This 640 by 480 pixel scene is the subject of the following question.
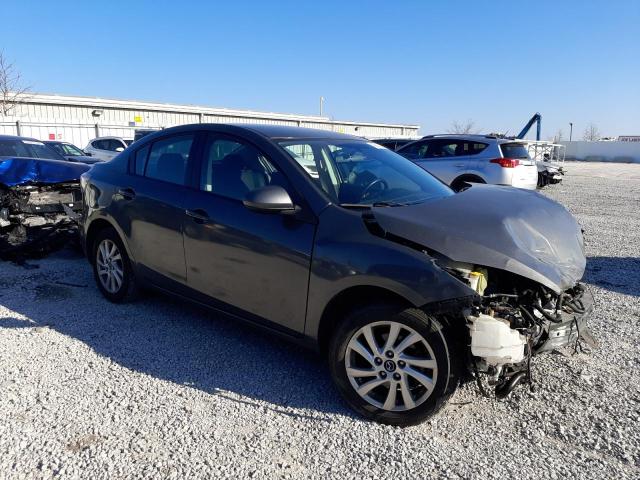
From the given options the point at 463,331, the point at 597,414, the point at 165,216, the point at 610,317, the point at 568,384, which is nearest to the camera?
the point at 463,331

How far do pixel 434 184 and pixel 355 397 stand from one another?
1.93 m

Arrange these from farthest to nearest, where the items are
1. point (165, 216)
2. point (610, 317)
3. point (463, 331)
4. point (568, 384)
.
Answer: point (610, 317) < point (165, 216) < point (568, 384) < point (463, 331)

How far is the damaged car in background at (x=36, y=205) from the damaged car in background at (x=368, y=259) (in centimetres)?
295

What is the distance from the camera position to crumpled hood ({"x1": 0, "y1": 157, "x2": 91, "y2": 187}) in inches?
259

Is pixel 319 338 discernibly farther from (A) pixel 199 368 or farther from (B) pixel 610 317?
(B) pixel 610 317

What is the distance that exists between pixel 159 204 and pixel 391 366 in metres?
2.34

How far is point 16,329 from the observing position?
415cm

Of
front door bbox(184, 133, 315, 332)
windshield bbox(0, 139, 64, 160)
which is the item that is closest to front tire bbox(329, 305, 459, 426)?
front door bbox(184, 133, 315, 332)

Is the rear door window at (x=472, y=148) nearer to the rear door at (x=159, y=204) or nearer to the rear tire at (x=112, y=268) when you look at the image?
the rear door at (x=159, y=204)

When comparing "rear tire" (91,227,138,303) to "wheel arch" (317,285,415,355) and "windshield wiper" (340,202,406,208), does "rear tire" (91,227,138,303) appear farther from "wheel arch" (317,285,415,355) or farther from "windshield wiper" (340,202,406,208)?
"windshield wiper" (340,202,406,208)

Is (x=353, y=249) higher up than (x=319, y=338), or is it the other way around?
(x=353, y=249)

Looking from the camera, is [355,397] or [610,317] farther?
[610,317]

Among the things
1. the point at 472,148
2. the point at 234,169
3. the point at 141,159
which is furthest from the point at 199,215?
the point at 472,148

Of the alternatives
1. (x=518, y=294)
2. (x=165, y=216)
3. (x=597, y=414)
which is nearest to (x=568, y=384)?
(x=597, y=414)
